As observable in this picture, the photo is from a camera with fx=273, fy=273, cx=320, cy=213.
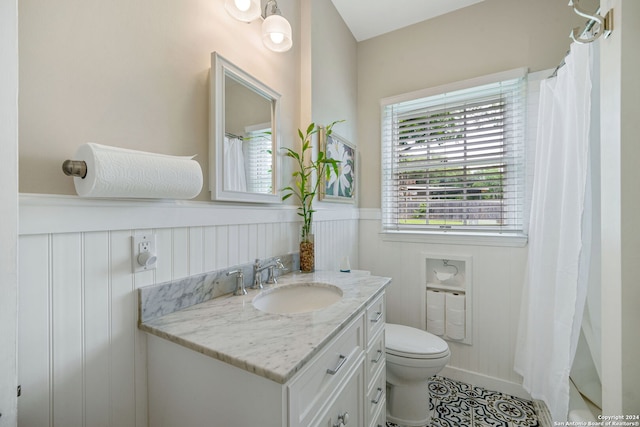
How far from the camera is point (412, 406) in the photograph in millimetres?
1543

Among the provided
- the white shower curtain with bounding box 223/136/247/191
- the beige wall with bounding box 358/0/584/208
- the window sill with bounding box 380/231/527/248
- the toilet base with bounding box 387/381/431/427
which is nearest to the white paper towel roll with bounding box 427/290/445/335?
the window sill with bounding box 380/231/527/248

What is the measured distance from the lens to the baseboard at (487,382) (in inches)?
69.7

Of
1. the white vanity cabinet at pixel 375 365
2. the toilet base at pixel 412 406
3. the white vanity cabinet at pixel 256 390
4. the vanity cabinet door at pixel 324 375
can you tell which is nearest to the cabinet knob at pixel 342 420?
the white vanity cabinet at pixel 256 390

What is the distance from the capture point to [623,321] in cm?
87

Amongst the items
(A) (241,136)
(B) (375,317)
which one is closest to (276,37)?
(A) (241,136)

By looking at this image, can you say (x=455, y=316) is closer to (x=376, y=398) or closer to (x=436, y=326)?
(x=436, y=326)

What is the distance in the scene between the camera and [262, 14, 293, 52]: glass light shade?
1264 millimetres

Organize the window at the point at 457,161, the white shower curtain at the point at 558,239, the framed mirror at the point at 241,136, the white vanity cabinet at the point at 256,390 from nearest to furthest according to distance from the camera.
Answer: the white vanity cabinet at the point at 256,390
the framed mirror at the point at 241,136
the white shower curtain at the point at 558,239
the window at the point at 457,161

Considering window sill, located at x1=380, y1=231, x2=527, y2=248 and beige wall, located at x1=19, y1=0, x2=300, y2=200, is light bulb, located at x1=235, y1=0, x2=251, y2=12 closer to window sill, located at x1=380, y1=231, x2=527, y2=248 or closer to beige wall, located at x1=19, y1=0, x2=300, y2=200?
beige wall, located at x1=19, y1=0, x2=300, y2=200

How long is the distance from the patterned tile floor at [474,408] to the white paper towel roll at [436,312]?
14.2 inches

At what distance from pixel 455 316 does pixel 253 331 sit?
5.52 ft

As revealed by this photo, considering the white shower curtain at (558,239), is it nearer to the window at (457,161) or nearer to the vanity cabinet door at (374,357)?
the window at (457,161)

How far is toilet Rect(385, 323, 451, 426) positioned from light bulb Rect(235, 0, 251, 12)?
180cm

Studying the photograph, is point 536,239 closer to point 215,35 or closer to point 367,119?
point 367,119
